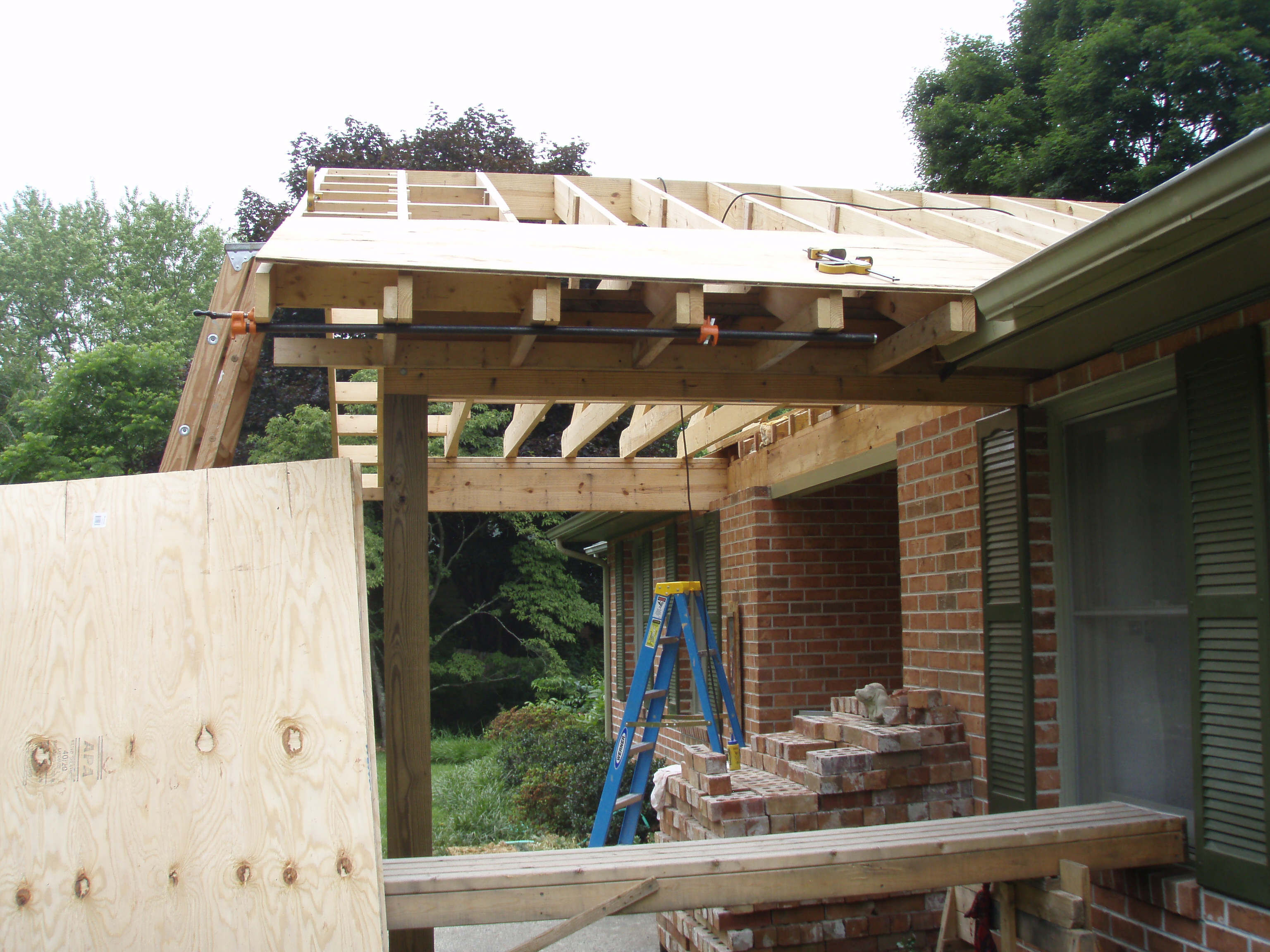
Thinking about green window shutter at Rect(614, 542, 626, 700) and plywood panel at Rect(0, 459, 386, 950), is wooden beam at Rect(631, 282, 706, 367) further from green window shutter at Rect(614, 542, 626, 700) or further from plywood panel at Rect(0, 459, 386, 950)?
green window shutter at Rect(614, 542, 626, 700)

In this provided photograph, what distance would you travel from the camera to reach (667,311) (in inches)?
129

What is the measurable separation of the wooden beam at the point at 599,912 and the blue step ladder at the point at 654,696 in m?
2.62

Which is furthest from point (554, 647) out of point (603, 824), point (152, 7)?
point (152, 7)

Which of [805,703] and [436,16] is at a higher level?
[436,16]

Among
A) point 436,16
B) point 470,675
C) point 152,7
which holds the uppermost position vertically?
point 152,7

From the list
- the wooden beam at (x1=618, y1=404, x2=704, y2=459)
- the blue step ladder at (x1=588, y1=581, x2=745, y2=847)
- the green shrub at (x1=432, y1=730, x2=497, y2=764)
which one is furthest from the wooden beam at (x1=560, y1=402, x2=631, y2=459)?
the green shrub at (x1=432, y1=730, x2=497, y2=764)

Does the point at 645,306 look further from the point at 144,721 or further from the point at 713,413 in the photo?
the point at 713,413

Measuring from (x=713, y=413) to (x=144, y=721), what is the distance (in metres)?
5.41

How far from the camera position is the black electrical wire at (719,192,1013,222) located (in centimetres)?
493

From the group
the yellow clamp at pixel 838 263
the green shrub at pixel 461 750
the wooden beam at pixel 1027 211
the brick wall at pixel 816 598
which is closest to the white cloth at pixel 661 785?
the brick wall at pixel 816 598

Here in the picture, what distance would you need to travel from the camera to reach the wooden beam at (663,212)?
438 cm

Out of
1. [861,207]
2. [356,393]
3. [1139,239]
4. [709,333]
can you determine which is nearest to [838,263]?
[709,333]

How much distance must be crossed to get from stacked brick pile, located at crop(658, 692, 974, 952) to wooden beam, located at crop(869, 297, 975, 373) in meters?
1.75

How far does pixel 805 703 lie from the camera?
7.06 m
